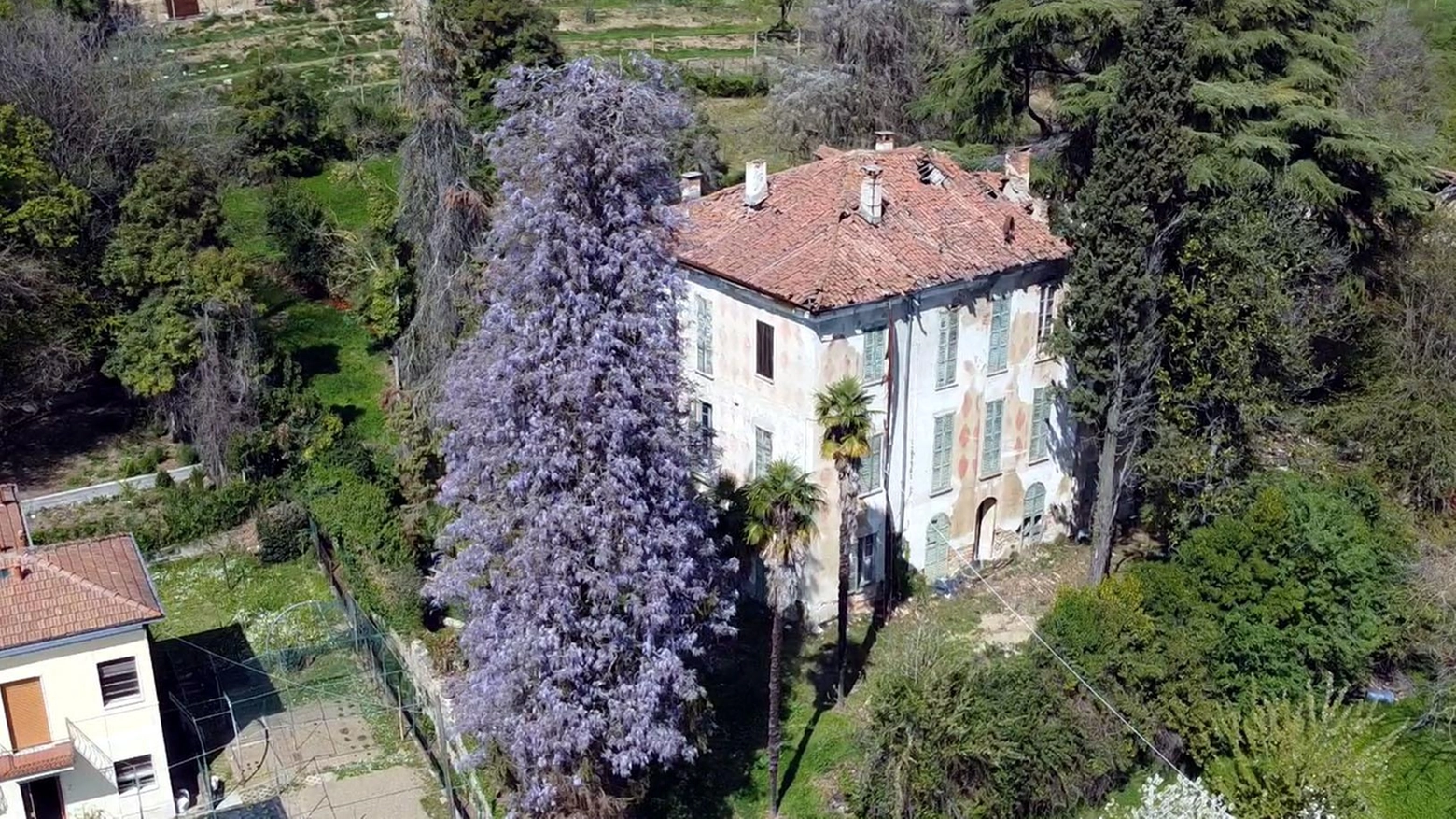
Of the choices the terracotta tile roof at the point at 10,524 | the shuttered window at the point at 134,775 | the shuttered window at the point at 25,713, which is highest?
the terracotta tile roof at the point at 10,524

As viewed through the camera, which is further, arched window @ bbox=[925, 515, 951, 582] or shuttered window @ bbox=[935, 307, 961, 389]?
arched window @ bbox=[925, 515, 951, 582]

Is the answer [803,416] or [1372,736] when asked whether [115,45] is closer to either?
[803,416]

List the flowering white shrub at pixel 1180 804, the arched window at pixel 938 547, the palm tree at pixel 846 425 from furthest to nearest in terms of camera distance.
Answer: the arched window at pixel 938 547 → the palm tree at pixel 846 425 → the flowering white shrub at pixel 1180 804

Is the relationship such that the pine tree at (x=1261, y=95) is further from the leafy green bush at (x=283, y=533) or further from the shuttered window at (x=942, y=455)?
the leafy green bush at (x=283, y=533)

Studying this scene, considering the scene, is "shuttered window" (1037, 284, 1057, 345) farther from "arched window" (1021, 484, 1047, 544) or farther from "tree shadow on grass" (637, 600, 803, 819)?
"tree shadow on grass" (637, 600, 803, 819)

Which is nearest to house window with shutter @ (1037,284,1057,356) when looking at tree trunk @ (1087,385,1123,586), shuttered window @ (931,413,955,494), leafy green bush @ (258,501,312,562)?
tree trunk @ (1087,385,1123,586)

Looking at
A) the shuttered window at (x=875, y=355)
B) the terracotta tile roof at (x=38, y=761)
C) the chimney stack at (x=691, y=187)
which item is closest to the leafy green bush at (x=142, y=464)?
the terracotta tile roof at (x=38, y=761)

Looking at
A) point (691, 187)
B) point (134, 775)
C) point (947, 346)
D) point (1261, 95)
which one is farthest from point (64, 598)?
point (1261, 95)
